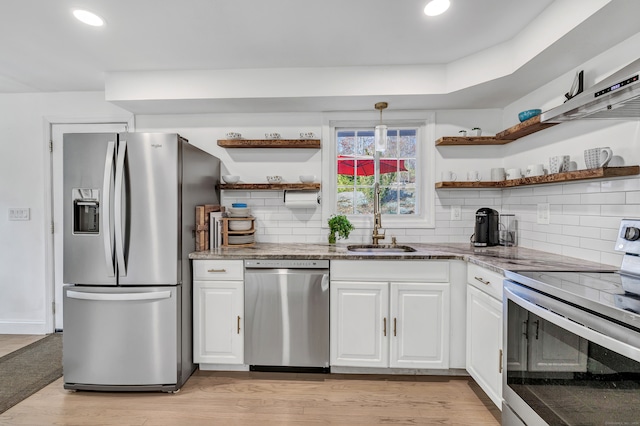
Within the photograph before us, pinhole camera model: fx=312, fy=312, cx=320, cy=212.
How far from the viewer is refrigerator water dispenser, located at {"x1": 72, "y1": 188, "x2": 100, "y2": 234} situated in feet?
6.84

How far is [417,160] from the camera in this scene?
299 cm

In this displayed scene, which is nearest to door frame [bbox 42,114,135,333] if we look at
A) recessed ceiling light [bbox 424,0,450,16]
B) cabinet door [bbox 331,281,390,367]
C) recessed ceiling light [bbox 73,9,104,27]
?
recessed ceiling light [bbox 73,9,104,27]

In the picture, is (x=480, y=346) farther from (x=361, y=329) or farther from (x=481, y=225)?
(x=481, y=225)

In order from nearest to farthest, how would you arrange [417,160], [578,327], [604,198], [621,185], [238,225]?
[578,327] < [621,185] < [604,198] < [238,225] < [417,160]

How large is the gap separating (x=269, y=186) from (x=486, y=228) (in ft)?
6.13

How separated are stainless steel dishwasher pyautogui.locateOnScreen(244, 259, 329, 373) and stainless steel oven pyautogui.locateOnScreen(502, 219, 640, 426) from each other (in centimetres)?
115

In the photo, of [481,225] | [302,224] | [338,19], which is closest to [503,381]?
[481,225]

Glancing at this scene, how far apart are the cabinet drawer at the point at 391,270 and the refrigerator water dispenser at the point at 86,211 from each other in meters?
1.64

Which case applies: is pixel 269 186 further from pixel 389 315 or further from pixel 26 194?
pixel 26 194

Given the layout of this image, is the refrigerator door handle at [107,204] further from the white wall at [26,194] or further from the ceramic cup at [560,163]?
the ceramic cup at [560,163]

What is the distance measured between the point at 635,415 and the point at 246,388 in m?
2.02

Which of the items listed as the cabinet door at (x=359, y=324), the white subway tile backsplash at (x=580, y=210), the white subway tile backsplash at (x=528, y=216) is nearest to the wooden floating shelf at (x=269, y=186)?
the white subway tile backsplash at (x=528, y=216)

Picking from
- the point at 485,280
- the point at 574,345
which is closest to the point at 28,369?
the point at 485,280

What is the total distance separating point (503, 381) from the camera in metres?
1.67
